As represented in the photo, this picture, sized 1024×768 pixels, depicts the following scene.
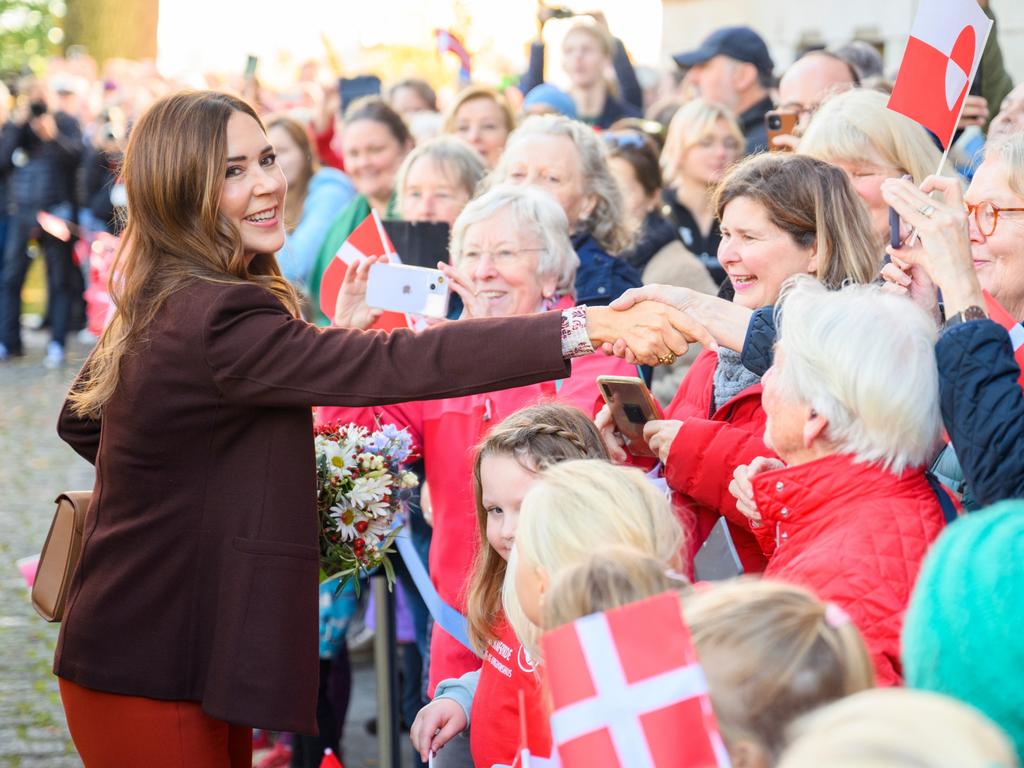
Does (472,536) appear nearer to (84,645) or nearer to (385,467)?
(385,467)

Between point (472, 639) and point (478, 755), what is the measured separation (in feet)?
1.02

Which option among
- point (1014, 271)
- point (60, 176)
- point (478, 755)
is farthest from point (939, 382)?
point (60, 176)

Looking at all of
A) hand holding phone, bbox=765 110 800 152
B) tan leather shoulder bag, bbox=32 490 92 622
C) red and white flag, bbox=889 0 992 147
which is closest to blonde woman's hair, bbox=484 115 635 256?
hand holding phone, bbox=765 110 800 152

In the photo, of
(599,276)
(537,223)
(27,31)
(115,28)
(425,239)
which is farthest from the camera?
(27,31)

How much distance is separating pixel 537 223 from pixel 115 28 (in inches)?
816

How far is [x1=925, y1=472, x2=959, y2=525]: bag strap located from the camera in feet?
8.61

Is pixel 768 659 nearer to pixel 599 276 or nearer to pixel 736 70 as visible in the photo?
pixel 599 276

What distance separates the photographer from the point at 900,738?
1.35 meters

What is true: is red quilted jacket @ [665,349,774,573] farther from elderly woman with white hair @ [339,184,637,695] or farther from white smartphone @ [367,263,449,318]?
white smartphone @ [367,263,449,318]

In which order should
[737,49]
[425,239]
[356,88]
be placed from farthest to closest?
1. [356,88]
2. [737,49]
3. [425,239]

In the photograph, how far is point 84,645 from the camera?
296 centimetres

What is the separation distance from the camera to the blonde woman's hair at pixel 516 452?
3.20 m

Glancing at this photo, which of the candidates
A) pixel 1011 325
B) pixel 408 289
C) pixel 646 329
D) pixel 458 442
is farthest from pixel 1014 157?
pixel 408 289

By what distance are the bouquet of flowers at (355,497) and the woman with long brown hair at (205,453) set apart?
1.44 ft
